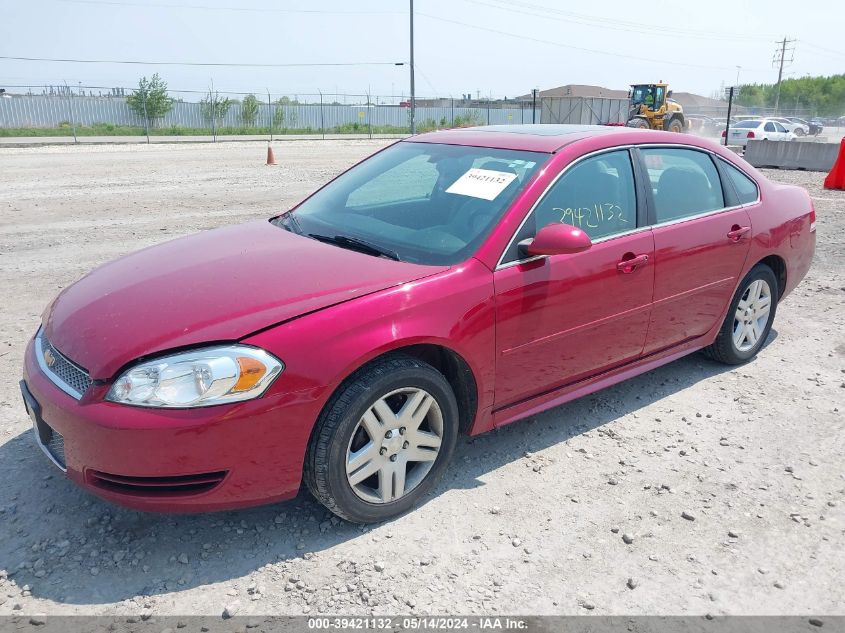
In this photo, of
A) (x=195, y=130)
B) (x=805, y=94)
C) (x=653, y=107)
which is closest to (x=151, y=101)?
(x=195, y=130)

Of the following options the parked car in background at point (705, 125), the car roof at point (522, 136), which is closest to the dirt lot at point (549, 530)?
the car roof at point (522, 136)

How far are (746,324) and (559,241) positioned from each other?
90.8 inches

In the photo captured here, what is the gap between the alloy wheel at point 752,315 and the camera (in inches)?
185

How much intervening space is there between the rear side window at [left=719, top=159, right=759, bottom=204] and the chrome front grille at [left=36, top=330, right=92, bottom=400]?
12.9ft

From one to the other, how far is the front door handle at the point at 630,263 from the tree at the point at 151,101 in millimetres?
42902

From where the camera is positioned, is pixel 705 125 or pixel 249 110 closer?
pixel 705 125

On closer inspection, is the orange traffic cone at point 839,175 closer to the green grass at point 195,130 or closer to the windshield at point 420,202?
the windshield at point 420,202

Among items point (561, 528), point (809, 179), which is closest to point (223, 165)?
point (809, 179)

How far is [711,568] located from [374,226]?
2.19 metres

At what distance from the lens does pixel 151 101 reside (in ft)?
140

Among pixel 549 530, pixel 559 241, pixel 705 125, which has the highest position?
pixel 705 125

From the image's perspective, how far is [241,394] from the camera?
2.56 meters

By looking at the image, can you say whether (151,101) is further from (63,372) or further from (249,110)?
(63,372)

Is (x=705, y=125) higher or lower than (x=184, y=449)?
higher
